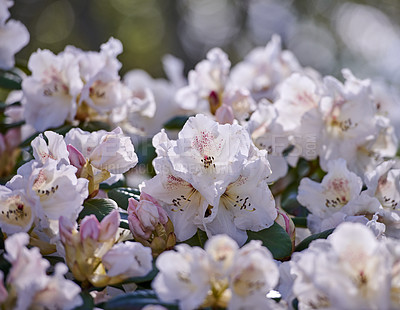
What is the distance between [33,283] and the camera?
83 cm

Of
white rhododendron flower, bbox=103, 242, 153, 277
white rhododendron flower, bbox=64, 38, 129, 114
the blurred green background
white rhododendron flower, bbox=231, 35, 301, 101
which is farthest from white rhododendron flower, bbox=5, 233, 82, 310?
the blurred green background

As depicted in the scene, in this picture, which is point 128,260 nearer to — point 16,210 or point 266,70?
point 16,210

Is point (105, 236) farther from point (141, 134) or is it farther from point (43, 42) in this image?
point (43, 42)

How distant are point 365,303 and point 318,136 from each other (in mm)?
782

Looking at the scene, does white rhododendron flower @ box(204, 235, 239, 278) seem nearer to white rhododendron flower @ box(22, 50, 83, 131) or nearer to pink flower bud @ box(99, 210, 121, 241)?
pink flower bud @ box(99, 210, 121, 241)

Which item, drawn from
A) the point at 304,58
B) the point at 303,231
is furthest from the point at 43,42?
the point at 303,231

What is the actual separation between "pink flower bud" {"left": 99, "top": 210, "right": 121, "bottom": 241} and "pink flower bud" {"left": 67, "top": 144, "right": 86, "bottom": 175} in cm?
18

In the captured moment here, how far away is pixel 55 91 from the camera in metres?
1.57

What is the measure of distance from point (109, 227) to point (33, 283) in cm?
19

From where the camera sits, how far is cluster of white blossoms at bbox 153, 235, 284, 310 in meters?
0.84

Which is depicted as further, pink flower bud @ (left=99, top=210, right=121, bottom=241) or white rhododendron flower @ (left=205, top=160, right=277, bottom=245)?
white rhododendron flower @ (left=205, top=160, right=277, bottom=245)

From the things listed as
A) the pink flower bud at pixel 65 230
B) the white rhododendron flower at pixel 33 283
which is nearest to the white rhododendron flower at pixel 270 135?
the pink flower bud at pixel 65 230

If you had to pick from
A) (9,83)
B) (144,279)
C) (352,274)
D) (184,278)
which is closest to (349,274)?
(352,274)

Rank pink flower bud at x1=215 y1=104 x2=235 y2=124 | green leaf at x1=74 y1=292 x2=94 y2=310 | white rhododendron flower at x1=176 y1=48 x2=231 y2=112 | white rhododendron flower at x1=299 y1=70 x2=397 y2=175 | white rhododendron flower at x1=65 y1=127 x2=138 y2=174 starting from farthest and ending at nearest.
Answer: white rhododendron flower at x1=176 y1=48 x2=231 y2=112 → white rhododendron flower at x1=299 y1=70 x2=397 y2=175 → pink flower bud at x1=215 y1=104 x2=235 y2=124 → white rhododendron flower at x1=65 y1=127 x2=138 y2=174 → green leaf at x1=74 y1=292 x2=94 y2=310
